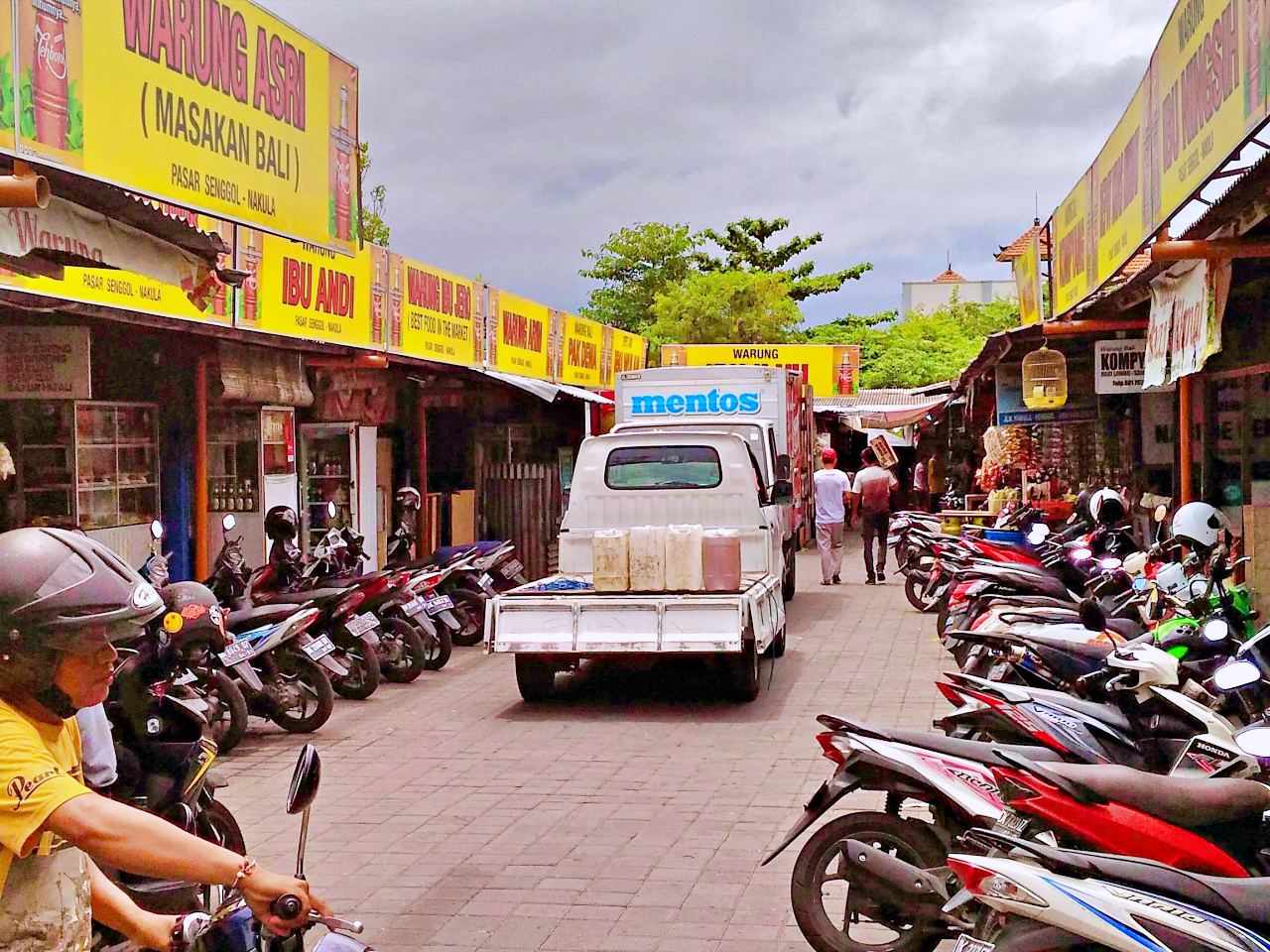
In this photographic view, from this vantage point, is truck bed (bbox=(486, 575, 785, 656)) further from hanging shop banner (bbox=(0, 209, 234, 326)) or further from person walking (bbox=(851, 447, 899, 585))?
person walking (bbox=(851, 447, 899, 585))

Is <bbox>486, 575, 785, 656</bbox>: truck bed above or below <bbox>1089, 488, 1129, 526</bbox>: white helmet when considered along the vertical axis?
below

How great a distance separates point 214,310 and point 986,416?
18.2 m

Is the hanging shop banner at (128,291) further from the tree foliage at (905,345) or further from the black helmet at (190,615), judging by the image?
the tree foliage at (905,345)

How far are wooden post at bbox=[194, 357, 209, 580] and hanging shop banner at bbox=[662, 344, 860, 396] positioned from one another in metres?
23.1

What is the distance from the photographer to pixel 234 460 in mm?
15383

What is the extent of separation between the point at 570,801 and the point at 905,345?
56.2m

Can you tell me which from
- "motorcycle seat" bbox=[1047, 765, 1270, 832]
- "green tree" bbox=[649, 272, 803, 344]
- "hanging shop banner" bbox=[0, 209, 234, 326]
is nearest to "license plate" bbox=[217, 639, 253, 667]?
"hanging shop banner" bbox=[0, 209, 234, 326]

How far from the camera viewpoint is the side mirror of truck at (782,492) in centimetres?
1365

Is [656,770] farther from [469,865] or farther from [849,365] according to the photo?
[849,365]

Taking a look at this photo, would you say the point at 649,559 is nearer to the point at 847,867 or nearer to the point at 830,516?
the point at 847,867

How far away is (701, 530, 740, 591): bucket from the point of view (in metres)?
10.5

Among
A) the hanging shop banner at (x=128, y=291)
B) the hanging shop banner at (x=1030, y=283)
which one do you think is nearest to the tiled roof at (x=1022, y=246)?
the hanging shop banner at (x=1030, y=283)

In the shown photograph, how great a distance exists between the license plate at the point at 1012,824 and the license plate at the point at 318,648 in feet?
19.5

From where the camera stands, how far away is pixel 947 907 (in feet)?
14.2
